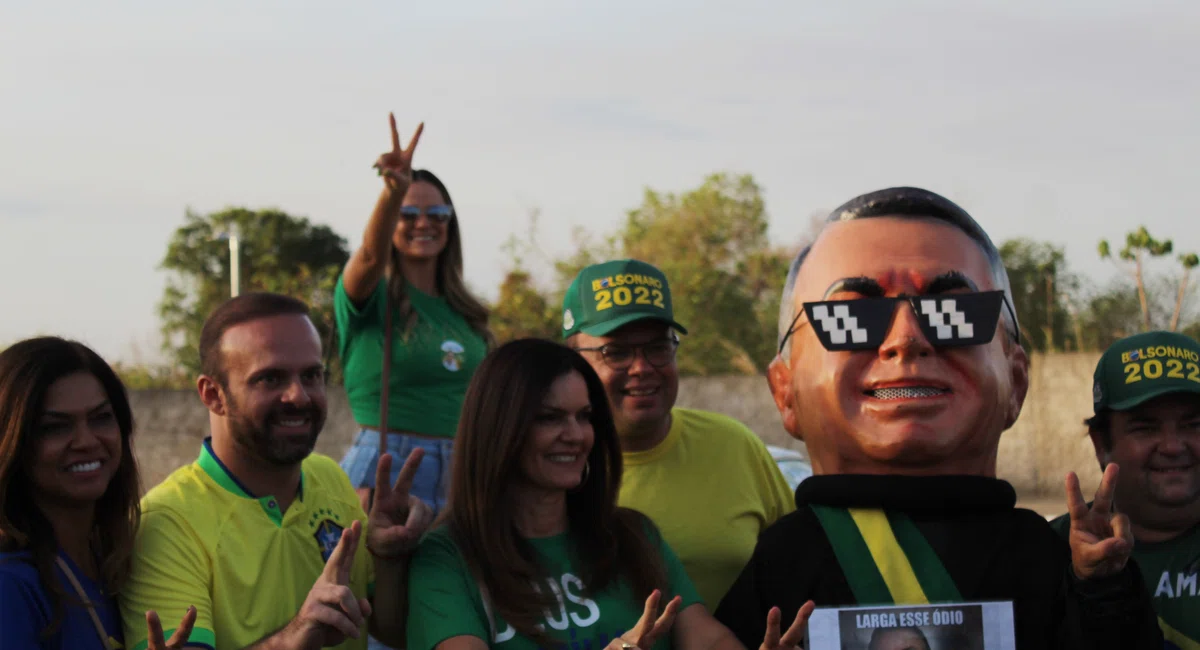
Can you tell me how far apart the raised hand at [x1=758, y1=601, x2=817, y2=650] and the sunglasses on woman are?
119 inches

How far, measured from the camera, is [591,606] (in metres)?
3.41

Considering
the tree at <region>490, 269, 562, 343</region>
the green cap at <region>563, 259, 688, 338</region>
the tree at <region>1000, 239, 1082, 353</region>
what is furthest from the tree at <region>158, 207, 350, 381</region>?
the green cap at <region>563, 259, 688, 338</region>

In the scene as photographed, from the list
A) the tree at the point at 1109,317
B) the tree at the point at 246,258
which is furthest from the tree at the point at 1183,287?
the tree at the point at 246,258

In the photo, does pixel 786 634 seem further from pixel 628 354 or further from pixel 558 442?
pixel 628 354

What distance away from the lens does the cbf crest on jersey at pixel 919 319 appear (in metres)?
3.21

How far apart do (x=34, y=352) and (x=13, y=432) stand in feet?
0.74

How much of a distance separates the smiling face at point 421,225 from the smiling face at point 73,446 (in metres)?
2.02

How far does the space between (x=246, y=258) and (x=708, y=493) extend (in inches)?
746

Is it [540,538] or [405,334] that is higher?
[405,334]

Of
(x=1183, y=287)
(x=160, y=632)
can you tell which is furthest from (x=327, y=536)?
(x=1183, y=287)

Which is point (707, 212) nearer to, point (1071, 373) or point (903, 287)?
point (1071, 373)

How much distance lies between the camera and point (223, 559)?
11.6 feet

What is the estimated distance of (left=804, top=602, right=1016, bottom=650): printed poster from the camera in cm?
304

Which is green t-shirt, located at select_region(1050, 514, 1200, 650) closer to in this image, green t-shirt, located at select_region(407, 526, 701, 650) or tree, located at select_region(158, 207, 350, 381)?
green t-shirt, located at select_region(407, 526, 701, 650)
